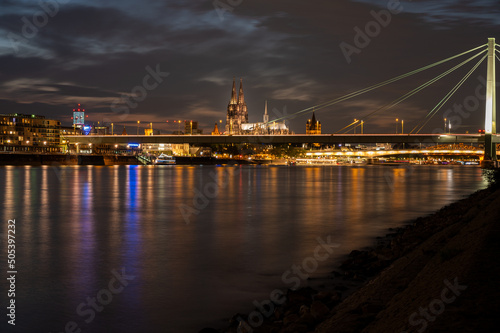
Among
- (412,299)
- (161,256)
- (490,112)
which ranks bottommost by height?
(161,256)

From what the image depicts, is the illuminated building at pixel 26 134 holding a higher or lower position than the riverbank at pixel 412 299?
higher

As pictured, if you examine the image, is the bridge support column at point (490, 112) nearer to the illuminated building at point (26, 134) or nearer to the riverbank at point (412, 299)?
the riverbank at point (412, 299)

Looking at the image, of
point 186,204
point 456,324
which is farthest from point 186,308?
point 186,204

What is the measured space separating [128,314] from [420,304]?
620 centimetres

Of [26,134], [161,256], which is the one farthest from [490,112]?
[26,134]

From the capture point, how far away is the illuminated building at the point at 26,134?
595ft

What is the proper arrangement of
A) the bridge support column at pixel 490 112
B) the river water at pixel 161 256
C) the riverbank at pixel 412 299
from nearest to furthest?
the riverbank at pixel 412 299
the river water at pixel 161 256
the bridge support column at pixel 490 112

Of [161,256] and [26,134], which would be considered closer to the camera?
[161,256]

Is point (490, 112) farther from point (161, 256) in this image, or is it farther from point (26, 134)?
point (26, 134)

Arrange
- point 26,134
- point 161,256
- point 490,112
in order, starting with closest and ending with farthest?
1. point 161,256
2. point 490,112
3. point 26,134

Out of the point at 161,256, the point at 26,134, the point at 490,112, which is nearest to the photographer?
the point at 161,256

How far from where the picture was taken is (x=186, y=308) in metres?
11.2

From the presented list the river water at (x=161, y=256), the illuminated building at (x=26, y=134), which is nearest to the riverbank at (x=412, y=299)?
the river water at (x=161, y=256)

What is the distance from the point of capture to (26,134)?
189 m
